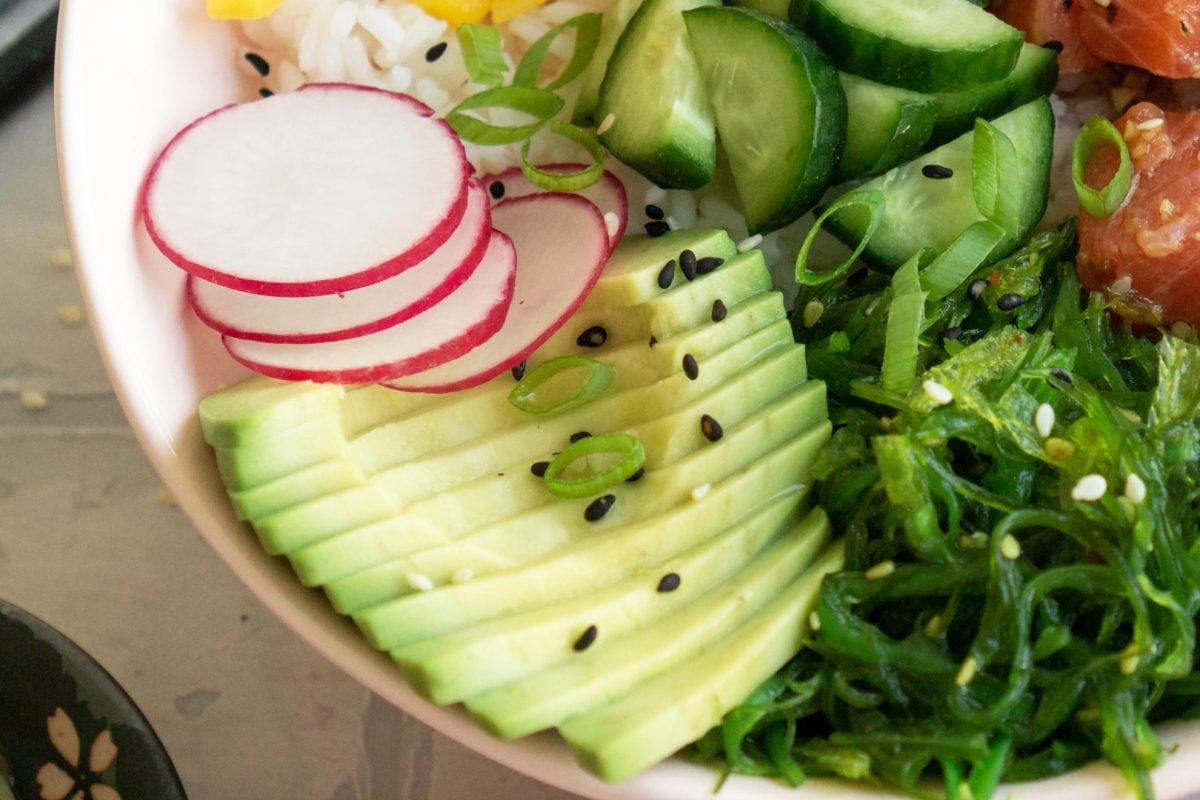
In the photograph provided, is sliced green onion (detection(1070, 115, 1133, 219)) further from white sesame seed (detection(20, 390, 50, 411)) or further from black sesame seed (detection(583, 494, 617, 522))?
white sesame seed (detection(20, 390, 50, 411))

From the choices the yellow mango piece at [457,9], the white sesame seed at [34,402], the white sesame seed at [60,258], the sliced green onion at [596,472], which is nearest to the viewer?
the sliced green onion at [596,472]

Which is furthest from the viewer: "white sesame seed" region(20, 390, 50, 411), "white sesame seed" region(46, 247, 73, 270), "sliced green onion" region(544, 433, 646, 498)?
"white sesame seed" region(46, 247, 73, 270)

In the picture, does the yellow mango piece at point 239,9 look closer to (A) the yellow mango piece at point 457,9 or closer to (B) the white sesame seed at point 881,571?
(A) the yellow mango piece at point 457,9

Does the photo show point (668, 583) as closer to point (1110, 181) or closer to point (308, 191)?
point (308, 191)

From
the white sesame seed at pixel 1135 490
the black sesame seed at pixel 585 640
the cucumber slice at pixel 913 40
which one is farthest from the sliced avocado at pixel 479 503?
the white sesame seed at pixel 1135 490

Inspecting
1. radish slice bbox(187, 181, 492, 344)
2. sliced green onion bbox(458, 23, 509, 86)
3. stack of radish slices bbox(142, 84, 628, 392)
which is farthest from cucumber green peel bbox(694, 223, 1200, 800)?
sliced green onion bbox(458, 23, 509, 86)

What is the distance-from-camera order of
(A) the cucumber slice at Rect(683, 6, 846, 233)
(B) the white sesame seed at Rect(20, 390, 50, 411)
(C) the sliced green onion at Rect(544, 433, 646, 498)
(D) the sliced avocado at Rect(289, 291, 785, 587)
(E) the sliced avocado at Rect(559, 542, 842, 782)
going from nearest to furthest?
1. (E) the sliced avocado at Rect(559, 542, 842, 782)
2. (D) the sliced avocado at Rect(289, 291, 785, 587)
3. (C) the sliced green onion at Rect(544, 433, 646, 498)
4. (A) the cucumber slice at Rect(683, 6, 846, 233)
5. (B) the white sesame seed at Rect(20, 390, 50, 411)
